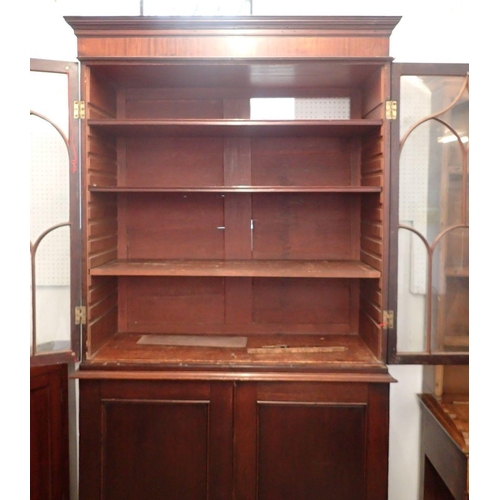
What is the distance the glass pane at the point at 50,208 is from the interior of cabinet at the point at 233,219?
8.7 inches

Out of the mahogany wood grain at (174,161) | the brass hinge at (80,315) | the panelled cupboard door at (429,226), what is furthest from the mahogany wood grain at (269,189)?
the brass hinge at (80,315)

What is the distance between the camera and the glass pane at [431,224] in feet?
6.76

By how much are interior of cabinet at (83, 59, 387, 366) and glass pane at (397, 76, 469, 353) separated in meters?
0.22

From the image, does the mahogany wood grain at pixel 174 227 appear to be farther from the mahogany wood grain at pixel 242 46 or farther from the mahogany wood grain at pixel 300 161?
the mahogany wood grain at pixel 242 46

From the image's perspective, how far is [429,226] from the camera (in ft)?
6.88

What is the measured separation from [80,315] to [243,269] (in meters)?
0.73

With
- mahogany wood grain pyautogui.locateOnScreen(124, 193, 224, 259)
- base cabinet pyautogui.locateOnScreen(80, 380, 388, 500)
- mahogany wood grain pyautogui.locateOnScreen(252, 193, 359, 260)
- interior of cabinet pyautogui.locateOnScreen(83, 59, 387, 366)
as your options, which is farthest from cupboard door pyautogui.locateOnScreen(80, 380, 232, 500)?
mahogany wood grain pyautogui.locateOnScreen(252, 193, 359, 260)

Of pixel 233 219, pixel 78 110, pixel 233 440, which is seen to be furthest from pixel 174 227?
pixel 233 440

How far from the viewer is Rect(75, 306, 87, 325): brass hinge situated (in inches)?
82.7

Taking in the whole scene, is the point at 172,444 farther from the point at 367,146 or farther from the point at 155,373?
the point at 367,146

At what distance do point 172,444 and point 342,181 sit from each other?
147 centimetres

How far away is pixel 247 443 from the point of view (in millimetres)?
2090

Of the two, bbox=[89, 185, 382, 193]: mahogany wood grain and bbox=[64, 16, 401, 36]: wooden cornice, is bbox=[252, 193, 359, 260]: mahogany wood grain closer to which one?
bbox=[89, 185, 382, 193]: mahogany wood grain

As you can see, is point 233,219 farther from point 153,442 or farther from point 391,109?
point 153,442
